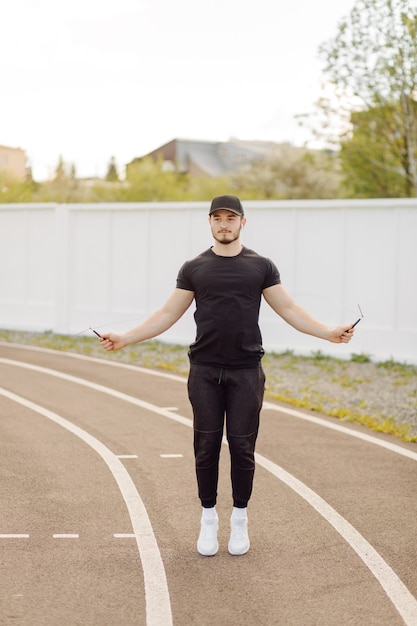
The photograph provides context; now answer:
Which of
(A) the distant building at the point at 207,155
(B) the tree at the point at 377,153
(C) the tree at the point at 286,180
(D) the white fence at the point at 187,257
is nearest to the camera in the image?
Result: (D) the white fence at the point at 187,257

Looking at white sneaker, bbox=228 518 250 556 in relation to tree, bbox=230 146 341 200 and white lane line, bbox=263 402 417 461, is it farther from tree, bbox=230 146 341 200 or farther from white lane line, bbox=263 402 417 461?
tree, bbox=230 146 341 200

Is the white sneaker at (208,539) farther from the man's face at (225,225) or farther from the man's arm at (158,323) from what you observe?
the man's face at (225,225)

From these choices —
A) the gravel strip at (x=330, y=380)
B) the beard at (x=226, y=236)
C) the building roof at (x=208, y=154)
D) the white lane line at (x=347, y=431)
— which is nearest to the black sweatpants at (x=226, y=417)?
the beard at (x=226, y=236)

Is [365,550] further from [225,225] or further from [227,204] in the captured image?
[227,204]

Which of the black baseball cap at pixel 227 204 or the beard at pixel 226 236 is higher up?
the black baseball cap at pixel 227 204

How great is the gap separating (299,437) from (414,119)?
66.2 feet

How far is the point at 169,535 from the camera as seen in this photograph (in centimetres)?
571

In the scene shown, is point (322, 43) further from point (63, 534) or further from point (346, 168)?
point (63, 534)

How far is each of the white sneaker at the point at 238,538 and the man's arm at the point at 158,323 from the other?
1.25m

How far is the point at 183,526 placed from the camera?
592 centimetres

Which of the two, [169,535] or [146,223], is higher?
[146,223]

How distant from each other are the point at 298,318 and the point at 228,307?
0.51 m

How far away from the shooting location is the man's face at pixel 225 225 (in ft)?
17.5

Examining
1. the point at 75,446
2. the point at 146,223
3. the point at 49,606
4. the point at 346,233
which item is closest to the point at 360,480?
the point at 75,446
